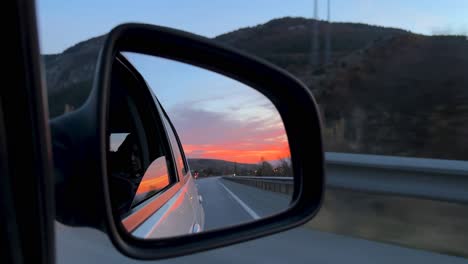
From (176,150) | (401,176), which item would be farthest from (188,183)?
(401,176)

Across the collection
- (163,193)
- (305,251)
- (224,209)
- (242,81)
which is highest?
(242,81)

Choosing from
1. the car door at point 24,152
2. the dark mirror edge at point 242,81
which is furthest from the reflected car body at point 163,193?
the car door at point 24,152

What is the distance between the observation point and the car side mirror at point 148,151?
2033 millimetres

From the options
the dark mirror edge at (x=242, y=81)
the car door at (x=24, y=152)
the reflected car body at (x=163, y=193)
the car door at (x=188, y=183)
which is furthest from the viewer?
the car door at (x=188, y=183)

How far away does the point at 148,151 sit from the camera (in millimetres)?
3568

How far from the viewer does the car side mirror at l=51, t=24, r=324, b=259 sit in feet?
6.67

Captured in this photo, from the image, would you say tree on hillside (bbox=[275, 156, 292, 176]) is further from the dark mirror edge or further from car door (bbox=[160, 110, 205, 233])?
car door (bbox=[160, 110, 205, 233])

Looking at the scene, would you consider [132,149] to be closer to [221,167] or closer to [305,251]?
[221,167]

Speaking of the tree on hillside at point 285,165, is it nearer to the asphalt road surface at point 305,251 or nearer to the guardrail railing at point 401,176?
the asphalt road surface at point 305,251

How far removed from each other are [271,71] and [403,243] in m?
6.49

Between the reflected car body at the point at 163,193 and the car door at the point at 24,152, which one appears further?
the reflected car body at the point at 163,193

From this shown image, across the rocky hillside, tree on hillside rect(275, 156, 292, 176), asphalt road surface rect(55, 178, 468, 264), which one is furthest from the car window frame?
the rocky hillside

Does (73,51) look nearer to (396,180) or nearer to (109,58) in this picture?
(109,58)

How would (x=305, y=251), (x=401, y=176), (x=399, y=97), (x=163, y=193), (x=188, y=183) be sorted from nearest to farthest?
(x=163, y=193) → (x=188, y=183) → (x=305, y=251) → (x=401, y=176) → (x=399, y=97)
